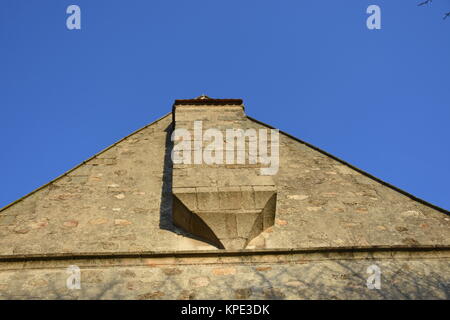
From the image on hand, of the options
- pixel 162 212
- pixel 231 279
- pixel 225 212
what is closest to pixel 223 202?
pixel 225 212

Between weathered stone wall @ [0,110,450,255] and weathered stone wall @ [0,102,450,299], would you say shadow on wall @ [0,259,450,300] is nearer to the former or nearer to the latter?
weathered stone wall @ [0,102,450,299]

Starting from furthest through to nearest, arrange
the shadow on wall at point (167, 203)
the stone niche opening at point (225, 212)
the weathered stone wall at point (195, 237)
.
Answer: the shadow on wall at point (167, 203) < the stone niche opening at point (225, 212) < the weathered stone wall at point (195, 237)

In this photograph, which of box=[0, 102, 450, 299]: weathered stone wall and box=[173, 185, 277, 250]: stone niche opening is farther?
box=[173, 185, 277, 250]: stone niche opening

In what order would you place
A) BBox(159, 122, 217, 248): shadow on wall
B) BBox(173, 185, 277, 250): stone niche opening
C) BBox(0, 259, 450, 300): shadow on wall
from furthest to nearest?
BBox(159, 122, 217, 248): shadow on wall
BBox(173, 185, 277, 250): stone niche opening
BBox(0, 259, 450, 300): shadow on wall

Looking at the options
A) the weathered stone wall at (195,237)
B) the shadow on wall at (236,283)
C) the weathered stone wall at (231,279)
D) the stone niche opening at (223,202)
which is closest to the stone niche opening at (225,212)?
the stone niche opening at (223,202)

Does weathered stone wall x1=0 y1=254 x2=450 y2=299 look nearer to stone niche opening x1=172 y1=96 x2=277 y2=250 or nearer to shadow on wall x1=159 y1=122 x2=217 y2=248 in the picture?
stone niche opening x1=172 y1=96 x2=277 y2=250

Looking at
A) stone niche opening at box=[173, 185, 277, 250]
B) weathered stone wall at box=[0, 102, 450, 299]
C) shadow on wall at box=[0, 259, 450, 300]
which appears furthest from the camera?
stone niche opening at box=[173, 185, 277, 250]

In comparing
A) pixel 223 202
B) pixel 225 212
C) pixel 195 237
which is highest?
pixel 223 202

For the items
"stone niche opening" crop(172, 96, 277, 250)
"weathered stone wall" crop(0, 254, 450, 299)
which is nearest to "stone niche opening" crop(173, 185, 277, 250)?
"stone niche opening" crop(172, 96, 277, 250)

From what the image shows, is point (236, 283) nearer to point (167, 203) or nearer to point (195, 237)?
A: point (195, 237)

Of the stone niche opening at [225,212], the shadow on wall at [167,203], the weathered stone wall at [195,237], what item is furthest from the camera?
the shadow on wall at [167,203]

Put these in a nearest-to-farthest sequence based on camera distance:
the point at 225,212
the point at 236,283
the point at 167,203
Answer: the point at 236,283, the point at 225,212, the point at 167,203

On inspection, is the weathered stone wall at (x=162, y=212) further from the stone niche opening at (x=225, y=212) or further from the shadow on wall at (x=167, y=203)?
the stone niche opening at (x=225, y=212)

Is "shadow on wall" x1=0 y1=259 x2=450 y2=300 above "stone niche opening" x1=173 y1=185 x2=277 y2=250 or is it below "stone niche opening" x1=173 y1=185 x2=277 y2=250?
below
